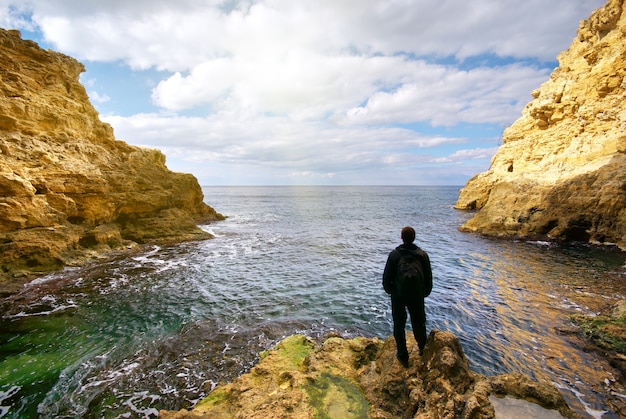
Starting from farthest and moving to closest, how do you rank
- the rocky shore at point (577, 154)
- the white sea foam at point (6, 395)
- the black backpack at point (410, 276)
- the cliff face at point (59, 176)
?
the rocky shore at point (577, 154) < the cliff face at point (59, 176) < the white sea foam at point (6, 395) < the black backpack at point (410, 276)

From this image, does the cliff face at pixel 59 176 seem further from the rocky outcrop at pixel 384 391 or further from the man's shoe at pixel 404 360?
the man's shoe at pixel 404 360

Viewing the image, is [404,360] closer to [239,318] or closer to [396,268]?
[396,268]

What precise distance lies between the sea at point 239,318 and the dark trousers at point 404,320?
4.52m

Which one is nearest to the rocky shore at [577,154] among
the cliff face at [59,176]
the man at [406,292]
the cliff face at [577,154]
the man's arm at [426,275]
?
the cliff face at [577,154]

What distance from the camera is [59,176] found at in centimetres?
1836

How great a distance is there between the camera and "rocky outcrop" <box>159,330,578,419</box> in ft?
15.2

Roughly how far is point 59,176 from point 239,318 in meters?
16.1

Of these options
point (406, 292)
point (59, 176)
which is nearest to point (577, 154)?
point (406, 292)

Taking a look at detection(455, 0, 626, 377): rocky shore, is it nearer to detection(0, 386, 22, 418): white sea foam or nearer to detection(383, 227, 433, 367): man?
detection(383, 227, 433, 367): man

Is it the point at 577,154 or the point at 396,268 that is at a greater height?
the point at 577,154

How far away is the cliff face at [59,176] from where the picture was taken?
51.4 feet

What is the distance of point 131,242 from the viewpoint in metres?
23.2

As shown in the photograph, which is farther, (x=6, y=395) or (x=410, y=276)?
(x=6, y=395)

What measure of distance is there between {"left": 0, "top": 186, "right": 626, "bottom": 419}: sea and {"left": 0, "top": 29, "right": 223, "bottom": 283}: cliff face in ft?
7.44
